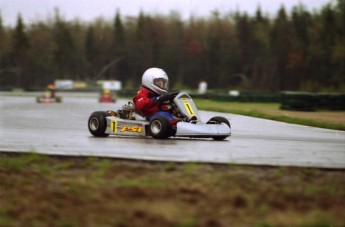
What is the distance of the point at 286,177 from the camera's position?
301 inches

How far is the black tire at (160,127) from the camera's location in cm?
1198

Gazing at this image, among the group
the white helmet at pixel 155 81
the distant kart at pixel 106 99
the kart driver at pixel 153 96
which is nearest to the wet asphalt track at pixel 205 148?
the kart driver at pixel 153 96

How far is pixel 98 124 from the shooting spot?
522 inches

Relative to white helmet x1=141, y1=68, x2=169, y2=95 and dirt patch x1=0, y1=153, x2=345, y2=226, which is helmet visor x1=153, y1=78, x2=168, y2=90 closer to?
white helmet x1=141, y1=68, x2=169, y2=95

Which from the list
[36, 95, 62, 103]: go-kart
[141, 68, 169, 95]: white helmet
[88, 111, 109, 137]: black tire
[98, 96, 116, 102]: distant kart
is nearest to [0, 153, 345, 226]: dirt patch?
[141, 68, 169, 95]: white helmet

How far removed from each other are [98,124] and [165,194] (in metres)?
6.67

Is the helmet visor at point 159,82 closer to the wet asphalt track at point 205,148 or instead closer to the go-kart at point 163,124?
the go-kart at point 163,124

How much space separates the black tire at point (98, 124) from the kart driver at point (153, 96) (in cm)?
74

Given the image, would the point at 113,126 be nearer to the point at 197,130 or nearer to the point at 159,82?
the point at 159,82

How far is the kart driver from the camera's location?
12.6 metres

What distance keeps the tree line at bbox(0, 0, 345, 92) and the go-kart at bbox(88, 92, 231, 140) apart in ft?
115

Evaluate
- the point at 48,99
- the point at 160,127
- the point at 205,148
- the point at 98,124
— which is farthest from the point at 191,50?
the point at 205,148

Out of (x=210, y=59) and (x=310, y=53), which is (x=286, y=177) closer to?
(x=310, y=53)

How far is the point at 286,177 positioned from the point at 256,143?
3.85 metres
